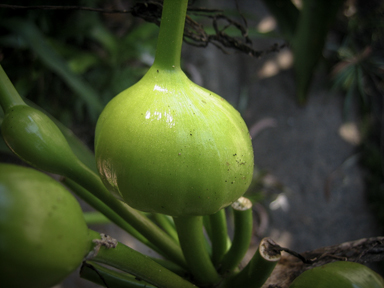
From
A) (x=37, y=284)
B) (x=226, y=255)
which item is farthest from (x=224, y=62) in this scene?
(x=37, y=284)

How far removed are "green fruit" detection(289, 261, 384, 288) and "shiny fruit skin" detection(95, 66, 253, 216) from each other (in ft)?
0.33

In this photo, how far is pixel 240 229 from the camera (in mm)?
359

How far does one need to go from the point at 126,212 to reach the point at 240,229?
136 millimetres

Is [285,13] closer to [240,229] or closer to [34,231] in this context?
[240,229]

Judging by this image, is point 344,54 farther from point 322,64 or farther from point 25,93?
point 25,93

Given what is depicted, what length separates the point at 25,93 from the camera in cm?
100

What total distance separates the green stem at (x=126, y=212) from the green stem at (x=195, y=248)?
33mm

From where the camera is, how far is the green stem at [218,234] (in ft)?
1.22

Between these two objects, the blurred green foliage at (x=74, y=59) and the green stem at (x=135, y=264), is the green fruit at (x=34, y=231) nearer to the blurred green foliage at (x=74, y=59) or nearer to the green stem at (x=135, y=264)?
the green stem at (x=135, y=264)

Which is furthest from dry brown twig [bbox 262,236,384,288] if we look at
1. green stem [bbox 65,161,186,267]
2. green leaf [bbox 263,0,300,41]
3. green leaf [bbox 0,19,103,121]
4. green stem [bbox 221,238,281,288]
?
green leaf [bbox 0,19,103,121]

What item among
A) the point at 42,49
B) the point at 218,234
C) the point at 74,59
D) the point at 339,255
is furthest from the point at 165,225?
the point at 74,59

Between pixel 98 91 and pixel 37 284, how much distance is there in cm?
103

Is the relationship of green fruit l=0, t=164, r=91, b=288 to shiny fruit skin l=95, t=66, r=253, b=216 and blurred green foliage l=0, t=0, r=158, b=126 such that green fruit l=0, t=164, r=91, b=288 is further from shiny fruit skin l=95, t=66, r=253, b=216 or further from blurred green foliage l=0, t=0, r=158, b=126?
blurred green foliage l=0, t=0, r=158, b=126

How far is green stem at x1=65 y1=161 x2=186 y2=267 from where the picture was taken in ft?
0.95
